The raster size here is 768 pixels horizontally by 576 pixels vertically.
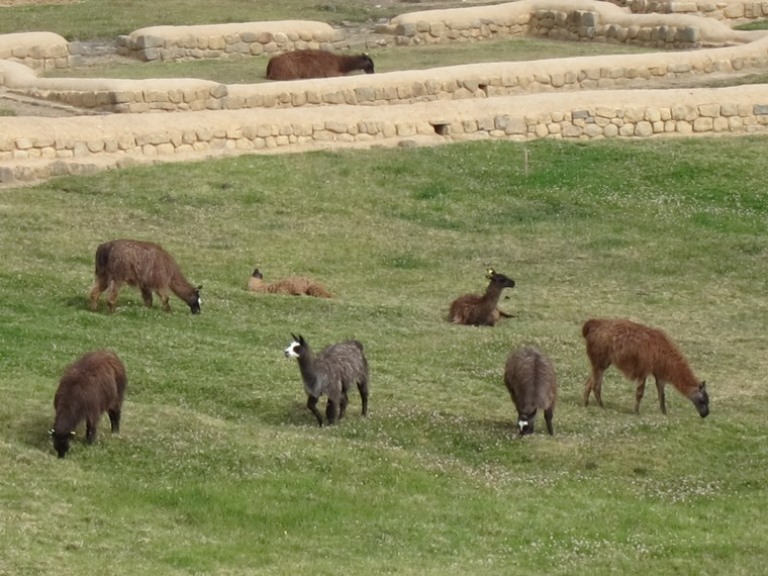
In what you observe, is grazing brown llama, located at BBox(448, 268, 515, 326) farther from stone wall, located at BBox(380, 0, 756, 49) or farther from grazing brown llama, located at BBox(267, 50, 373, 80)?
stone wall, located at BBox(380, 0, 756, 49)

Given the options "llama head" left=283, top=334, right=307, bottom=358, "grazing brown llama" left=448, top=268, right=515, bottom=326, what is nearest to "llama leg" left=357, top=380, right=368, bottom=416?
"llama head" left=283, top=334, right=307, bottom=358

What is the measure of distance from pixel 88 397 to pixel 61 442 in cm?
43

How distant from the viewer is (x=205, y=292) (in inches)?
866

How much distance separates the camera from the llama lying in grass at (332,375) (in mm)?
16766

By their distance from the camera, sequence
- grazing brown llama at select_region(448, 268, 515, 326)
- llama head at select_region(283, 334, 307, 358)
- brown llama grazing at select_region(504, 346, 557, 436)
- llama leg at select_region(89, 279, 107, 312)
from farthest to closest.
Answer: grazing brown llama at select_region(448, 268, 515, 326) < llama leg at select_region(89, 279, 107, 312) < brown llama grazing at select_region(504, 346, 557, 436) < llama head at select_region(283, 334, 307, 358)

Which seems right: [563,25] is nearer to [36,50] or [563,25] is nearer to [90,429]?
[36,50]

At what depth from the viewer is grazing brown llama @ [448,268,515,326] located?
70.7 feet

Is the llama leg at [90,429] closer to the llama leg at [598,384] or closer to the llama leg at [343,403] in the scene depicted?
the llama leg at [343,403]

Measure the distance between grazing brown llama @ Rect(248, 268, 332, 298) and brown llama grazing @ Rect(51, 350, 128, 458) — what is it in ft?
21.6

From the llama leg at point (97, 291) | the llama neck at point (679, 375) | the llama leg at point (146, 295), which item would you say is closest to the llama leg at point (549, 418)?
the llama neck at point (679, 375)

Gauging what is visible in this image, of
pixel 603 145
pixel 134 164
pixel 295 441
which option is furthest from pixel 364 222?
pixel 295 441

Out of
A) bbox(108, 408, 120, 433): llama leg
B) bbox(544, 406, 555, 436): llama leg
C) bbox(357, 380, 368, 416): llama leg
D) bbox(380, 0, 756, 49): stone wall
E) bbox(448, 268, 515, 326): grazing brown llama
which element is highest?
bbox(380, 0, 756, 49): stone wall

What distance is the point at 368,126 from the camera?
29.5 metres

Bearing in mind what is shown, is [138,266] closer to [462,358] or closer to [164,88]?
[462,358]
